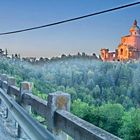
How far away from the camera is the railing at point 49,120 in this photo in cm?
142

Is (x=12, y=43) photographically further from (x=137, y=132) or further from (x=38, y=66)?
(x=137, y=132)

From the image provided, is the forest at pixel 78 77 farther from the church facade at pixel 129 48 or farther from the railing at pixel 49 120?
the railing at pixel 49 120

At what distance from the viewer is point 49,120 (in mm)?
2453

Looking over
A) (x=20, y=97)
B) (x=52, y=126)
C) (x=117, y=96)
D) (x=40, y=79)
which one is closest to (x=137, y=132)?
(x=117, y=96)

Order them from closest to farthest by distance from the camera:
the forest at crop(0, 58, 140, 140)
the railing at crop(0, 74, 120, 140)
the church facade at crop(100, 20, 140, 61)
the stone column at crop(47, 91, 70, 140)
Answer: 1. the railing at crop(0, 74, 120, 140)
2. the stone column at crop(47, 91, 70, 140)
3. the church facade at crop(100, 20, 140, 61)
4. the forest at crop(0, 58, 140, 140)

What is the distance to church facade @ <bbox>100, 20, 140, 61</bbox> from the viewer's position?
9.37 feet

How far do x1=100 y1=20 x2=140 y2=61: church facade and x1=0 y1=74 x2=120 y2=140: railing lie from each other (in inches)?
33.1

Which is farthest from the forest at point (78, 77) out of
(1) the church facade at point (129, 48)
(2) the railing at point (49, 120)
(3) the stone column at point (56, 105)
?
(3) the stone column at point (56, 105)

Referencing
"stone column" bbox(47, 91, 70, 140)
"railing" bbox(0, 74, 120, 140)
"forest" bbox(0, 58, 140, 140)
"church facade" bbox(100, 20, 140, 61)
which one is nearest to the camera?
"railing" bbox(0, 74, 120, 140)

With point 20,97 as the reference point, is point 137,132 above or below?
below

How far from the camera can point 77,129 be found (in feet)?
6.25

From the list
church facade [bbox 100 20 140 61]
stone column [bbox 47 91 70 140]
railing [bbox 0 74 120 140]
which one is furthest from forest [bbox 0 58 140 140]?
stone column [bbox 47 91 70 140]

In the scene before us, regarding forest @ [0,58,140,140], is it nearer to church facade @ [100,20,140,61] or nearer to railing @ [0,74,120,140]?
church facade @ [100,20,140,61]

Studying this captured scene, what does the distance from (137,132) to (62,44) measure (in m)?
5.62
